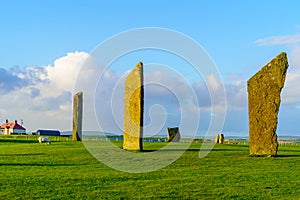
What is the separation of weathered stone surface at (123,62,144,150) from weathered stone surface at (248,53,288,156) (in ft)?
19.7

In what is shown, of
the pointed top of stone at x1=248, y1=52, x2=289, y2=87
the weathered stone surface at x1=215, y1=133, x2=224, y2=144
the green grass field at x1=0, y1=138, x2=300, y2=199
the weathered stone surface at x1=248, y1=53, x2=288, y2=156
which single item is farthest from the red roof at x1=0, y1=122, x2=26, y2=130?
the pointed top of stone at x1=248, y1=52, x2=289, y2=87

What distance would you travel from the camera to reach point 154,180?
46.4 feet

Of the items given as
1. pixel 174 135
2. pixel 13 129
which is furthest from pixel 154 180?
pixel 13 129

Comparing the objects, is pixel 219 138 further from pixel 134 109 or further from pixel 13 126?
pixel 13 126

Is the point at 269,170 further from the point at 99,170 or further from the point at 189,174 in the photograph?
the point at 99,170

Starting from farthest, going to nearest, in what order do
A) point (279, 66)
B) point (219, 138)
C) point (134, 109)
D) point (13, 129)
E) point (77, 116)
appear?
point (13, 129)
point (219, 138)
point (77, 116)
point (134, 109)
point (279, 66)

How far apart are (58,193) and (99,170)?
15.2 ft

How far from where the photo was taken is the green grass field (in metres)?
11.8

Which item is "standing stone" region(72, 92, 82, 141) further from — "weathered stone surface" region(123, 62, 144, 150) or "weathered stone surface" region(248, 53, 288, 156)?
"weathered stone surface" region(248, 53, 288, 156)

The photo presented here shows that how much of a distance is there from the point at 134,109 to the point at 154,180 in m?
10.6

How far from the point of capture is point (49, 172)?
15.5 m

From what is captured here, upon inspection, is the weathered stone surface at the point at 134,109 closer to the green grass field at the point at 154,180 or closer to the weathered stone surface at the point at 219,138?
the green grass field at the point at 154,180

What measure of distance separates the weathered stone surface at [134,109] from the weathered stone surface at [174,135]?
16101mm

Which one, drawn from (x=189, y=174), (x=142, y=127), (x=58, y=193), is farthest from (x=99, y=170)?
(x=142, y=127)
